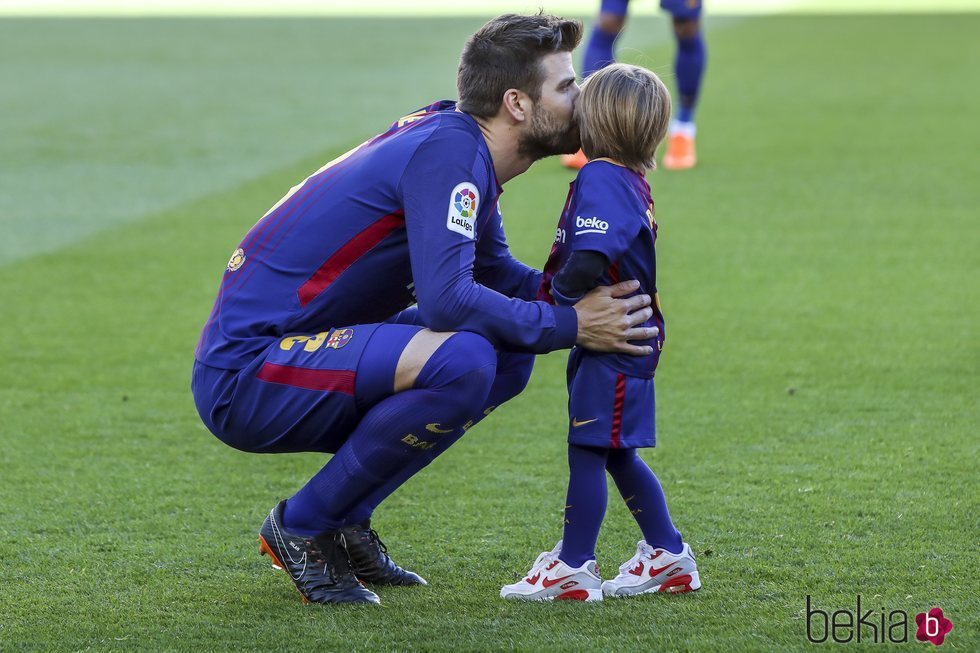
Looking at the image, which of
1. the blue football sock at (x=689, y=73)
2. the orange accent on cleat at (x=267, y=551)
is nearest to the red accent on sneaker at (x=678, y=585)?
the orange accent on cleat at (x=267, y=551)

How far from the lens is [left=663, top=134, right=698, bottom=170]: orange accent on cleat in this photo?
8505 millimetres

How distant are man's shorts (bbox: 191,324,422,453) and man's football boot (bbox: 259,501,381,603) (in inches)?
6.9

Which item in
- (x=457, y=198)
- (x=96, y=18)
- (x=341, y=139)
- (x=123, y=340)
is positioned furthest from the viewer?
(x=96, y=18)

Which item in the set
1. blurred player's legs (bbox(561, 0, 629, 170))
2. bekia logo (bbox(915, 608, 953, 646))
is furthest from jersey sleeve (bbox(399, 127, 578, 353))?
blurred player's legs (bbox(561, 0, 629, 170))

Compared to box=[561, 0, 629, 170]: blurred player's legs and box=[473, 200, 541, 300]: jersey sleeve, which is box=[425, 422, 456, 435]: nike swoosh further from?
box=[561, 0, 629, 170]: blurred player's legs

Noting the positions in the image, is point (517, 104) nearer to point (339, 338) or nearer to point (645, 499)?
point (339, 338)

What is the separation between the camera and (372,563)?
3.00 m

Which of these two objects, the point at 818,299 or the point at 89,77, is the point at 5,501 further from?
the point at 89,77

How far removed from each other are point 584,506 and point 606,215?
1.89 feet

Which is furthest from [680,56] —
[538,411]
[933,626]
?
[933,626]

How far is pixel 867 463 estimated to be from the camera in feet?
12.2

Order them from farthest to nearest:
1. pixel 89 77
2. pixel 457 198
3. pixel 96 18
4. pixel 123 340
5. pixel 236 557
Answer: pixel 96 18
pixel 89 77
pixel 123 340
pixel 236 557
pixel 457 198

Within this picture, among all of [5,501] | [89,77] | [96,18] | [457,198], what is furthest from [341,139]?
[96,18]

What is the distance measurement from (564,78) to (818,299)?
9.41ft
